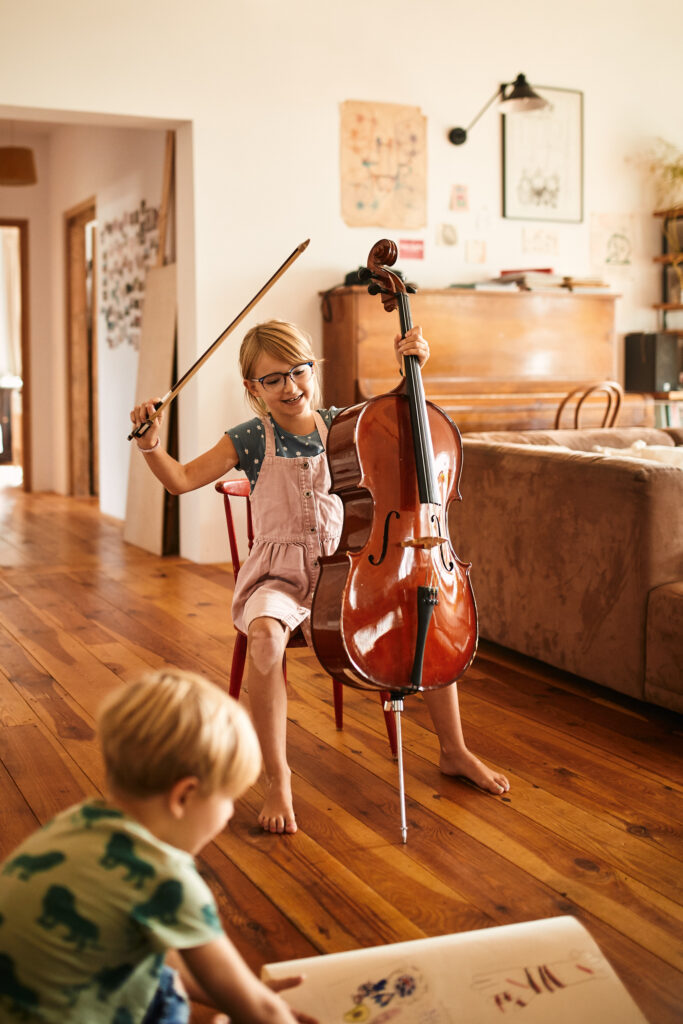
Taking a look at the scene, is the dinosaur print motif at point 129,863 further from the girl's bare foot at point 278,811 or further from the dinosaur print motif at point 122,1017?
the girl's bare foot at point 278,811

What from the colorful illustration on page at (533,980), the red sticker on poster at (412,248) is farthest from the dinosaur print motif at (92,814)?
the red sticker on poster at (412,248)

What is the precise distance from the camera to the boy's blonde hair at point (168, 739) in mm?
967

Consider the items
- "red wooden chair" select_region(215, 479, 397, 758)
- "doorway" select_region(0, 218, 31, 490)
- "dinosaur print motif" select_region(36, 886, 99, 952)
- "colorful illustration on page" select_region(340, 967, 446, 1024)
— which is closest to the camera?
"dinosaur print motif" select_region(36, 886, 99, 952)

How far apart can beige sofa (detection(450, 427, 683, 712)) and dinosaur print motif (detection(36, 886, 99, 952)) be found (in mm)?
1854

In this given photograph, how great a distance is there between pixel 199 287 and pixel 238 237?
30 centimetres

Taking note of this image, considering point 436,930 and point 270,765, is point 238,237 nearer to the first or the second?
point 270,765

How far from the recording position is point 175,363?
514 centimetres

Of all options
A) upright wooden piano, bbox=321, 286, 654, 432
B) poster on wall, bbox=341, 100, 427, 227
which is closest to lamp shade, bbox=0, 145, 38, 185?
poster on wall, bbox=341, 100, 427, 227

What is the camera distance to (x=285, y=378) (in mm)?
2117

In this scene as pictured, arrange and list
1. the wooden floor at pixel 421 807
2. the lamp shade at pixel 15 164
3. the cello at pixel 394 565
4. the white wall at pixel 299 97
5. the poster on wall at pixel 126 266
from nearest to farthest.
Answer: the wooden floor at pixel 421 807
the cello at pixel 394 565
the white wall at pixel 299 97
the poster on wall at pixel 126 266
the lamp shade at pixel 15 164

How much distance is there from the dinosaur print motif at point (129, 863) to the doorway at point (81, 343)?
6766 millimetres

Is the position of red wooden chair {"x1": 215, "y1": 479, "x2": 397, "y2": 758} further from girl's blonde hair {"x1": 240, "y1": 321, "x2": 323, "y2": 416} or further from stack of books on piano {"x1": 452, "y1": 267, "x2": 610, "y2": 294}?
Answer: stack of books on piano {"x1": 452, "y1": 267, "x2": 610, "y2": 294}

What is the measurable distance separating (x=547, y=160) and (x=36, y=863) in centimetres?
518

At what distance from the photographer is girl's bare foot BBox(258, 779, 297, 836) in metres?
1.95
